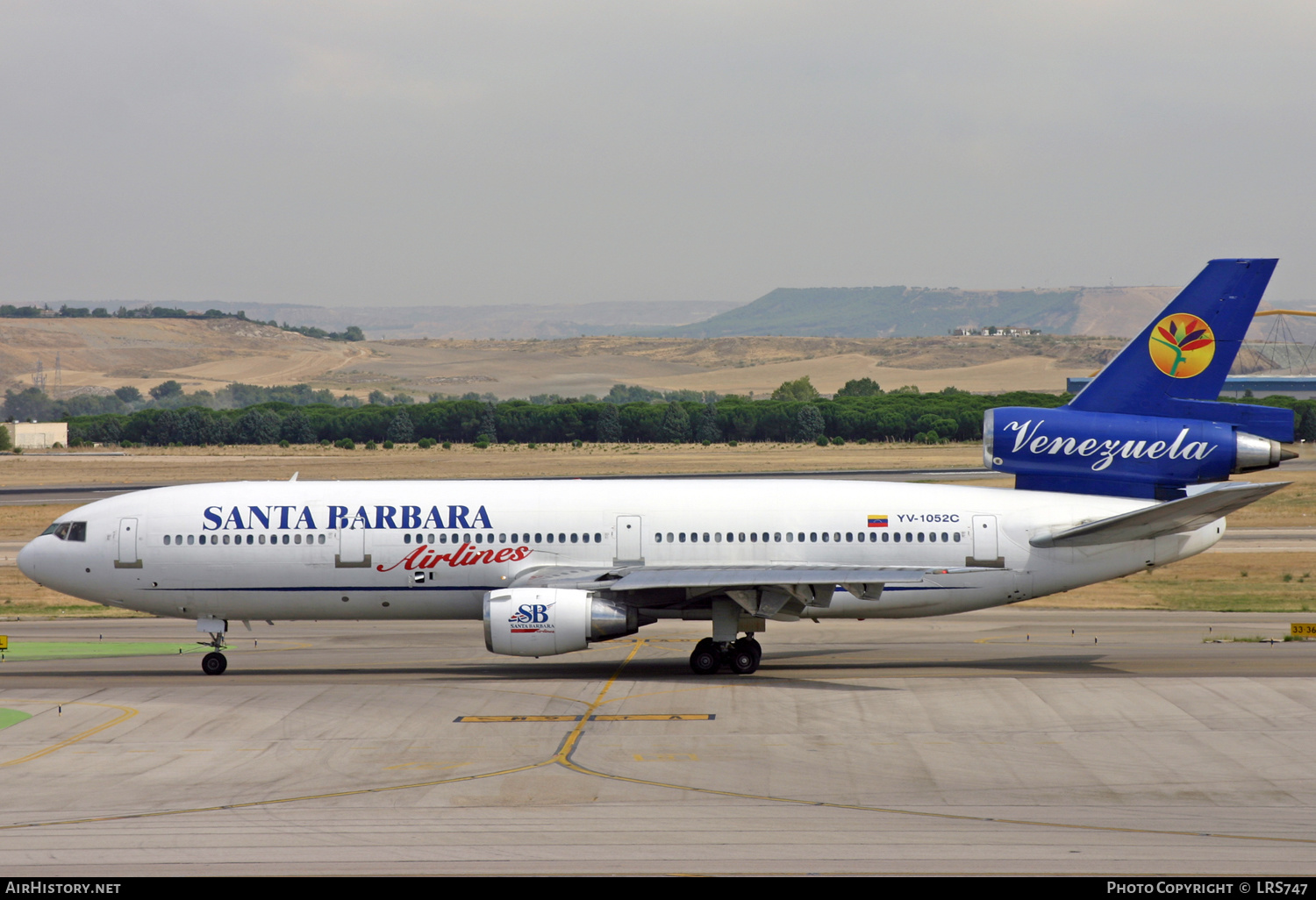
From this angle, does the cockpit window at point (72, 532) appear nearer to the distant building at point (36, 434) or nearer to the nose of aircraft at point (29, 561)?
the nose of aircraft at point (29, 561)

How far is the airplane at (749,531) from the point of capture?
3064 cm

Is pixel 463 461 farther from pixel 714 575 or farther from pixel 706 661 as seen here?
pixel 714 575

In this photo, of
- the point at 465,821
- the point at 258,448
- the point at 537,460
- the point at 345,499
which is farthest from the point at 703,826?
the point at 258,448

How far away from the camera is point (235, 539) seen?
31.4 metres

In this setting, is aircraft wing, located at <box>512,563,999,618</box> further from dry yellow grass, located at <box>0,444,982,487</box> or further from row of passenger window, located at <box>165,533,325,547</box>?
dry yellow grass, located at <box>0,444,982,487</box>

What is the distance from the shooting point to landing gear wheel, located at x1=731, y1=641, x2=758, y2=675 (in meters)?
30.4

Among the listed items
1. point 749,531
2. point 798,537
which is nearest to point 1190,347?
point 798,537

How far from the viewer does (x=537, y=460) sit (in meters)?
98.2

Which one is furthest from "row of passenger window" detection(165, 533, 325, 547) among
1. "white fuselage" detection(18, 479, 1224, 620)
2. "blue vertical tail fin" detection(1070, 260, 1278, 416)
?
"blue vertical tail fin" detection(1070, 260, 1278, 416)

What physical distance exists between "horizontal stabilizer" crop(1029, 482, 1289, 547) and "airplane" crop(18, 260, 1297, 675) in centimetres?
8

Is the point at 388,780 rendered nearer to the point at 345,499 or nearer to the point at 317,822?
the point at 317,822

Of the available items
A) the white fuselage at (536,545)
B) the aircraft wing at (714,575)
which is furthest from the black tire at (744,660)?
the aircraft wing at (714,575)

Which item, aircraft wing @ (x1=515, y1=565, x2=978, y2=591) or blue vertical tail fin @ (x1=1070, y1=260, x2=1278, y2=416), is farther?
blue vertical tail fin @ (x1=1070, y1=260, x2=1278, y2=416)

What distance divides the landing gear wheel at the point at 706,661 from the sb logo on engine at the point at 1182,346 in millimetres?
13202
